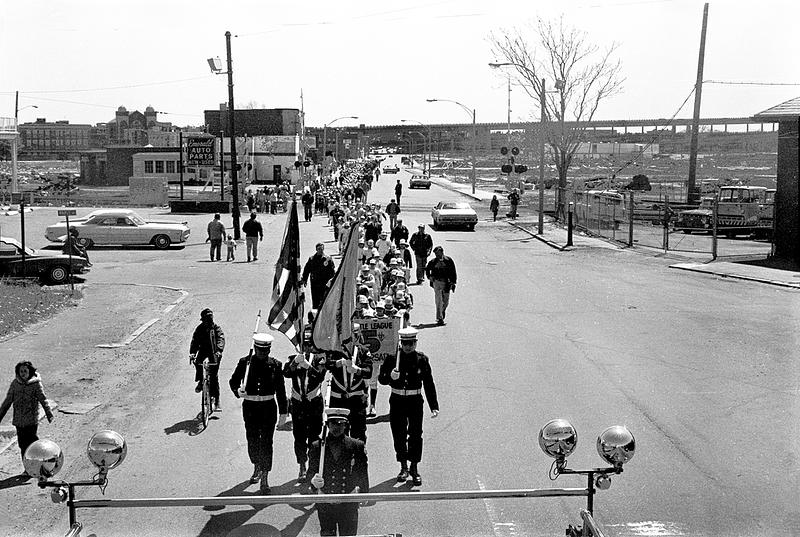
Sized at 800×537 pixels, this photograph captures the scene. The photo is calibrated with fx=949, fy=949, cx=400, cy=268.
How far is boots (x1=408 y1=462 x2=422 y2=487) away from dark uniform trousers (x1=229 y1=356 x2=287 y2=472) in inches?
57.0

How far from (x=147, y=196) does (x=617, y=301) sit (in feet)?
140

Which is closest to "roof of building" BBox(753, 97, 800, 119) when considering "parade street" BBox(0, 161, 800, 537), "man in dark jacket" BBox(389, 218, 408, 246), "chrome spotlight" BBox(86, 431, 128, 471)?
"parade street" BBox(0, 161, 800, 537)

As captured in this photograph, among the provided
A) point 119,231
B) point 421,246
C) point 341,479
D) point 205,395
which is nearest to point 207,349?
point 205,395

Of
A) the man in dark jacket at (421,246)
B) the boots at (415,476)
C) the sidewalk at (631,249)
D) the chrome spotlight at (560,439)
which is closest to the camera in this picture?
the chrome spotlight at (560,439)

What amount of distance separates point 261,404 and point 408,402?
1539mm

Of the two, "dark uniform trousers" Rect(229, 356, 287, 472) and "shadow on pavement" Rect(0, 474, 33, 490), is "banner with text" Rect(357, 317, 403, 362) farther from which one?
"shadow on pavement" Rect(0, 474, 33, 490)

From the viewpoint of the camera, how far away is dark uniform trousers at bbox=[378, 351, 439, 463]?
9852 millimetres

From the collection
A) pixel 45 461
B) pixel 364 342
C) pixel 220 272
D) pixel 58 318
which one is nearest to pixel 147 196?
pixel 220 272

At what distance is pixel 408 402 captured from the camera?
32.9 feet

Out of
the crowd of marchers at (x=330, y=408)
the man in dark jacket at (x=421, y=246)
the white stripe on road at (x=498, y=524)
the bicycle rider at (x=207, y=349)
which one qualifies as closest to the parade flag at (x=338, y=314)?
the crowd of marchers at (x=330, y=408)

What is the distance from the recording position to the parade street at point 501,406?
8766mm

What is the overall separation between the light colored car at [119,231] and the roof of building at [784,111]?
20.4 metres

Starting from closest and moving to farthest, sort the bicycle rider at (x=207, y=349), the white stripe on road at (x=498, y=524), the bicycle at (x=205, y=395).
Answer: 1. the white stripe on road at (x=498, y=524)
2. the bicycle at (x=205, y=395)
3. the bicycle rider at (x=207, y=349)

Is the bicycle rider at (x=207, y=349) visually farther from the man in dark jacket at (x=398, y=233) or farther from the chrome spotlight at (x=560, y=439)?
the man in dark jacket at (x=398, y=233)
